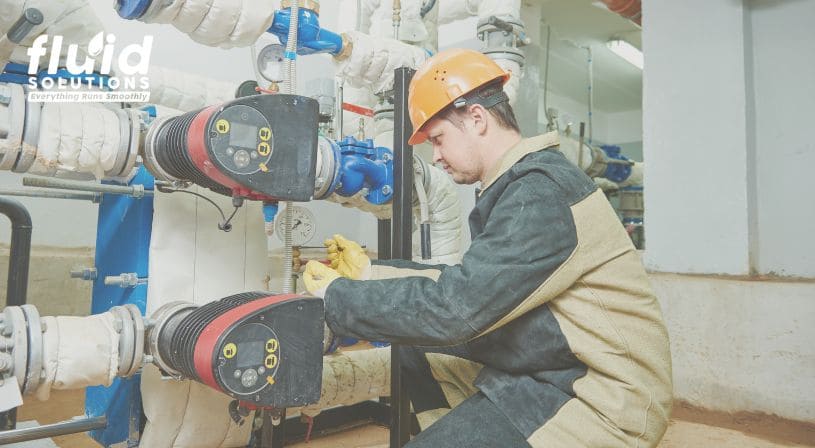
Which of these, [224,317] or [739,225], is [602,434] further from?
[739,225]

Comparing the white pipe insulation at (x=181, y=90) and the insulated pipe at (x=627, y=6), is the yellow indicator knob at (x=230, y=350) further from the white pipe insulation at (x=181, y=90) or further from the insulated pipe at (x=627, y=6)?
the insulated pipe at (x=627, y=6)

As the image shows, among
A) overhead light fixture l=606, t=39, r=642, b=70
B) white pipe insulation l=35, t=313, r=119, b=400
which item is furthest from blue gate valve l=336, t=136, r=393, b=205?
overhead light fixture l=606, t=39, r=642, b=70

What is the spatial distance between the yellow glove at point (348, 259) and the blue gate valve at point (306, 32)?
20.3 inches

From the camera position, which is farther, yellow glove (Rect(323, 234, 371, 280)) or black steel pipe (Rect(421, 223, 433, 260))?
black steel pipe (Rect(421, 223, 433, 260))

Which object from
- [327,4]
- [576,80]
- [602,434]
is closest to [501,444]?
[602,434]

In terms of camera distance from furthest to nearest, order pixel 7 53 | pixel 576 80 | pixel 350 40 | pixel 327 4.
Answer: pixel 576 80
pixel 327 4
pixel 350 40
pixel 7 53

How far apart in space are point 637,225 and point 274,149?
429 cm

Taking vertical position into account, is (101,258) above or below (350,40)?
below

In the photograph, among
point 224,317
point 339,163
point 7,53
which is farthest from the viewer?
point 339,163

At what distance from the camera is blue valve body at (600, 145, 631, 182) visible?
4652mm

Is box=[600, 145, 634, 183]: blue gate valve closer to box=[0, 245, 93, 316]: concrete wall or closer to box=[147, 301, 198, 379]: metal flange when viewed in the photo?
box=[0, 245, 93, 316]: concrete wall

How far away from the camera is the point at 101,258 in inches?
57.9

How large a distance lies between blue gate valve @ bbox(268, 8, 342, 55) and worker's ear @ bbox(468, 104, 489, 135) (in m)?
0.51

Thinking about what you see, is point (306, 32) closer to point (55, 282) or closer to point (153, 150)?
point (153, 150)
